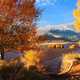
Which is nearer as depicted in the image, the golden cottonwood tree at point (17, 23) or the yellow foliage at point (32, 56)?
the yellow foliage at point (32, 56)

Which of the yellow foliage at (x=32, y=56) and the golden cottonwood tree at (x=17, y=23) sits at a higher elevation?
the golden cottonwood tree at (x=17, y=23)

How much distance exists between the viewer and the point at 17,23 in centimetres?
2298

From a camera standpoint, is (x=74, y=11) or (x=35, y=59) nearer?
(x=35, y=59)

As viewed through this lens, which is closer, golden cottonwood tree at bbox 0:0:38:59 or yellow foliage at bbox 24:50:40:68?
yellow foliage at bbox 24:50:40:68

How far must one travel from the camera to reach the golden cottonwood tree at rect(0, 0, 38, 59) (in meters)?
22.2

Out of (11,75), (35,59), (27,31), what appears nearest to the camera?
(11,75)

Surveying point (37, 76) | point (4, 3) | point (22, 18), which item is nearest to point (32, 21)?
point (22, 18)

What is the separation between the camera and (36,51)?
23688mm

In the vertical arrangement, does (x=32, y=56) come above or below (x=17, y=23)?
below

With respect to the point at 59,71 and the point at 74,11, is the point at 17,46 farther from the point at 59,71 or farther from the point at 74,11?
the point at 74,11

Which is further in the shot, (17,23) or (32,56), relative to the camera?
(17,23)

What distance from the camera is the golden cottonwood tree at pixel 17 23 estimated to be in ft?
72.8

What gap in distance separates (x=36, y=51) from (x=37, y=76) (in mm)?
8486

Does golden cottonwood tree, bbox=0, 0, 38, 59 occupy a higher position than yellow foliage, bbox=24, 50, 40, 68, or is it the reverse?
golden cottonwood tree, bbox=0, 0, 38, 59
